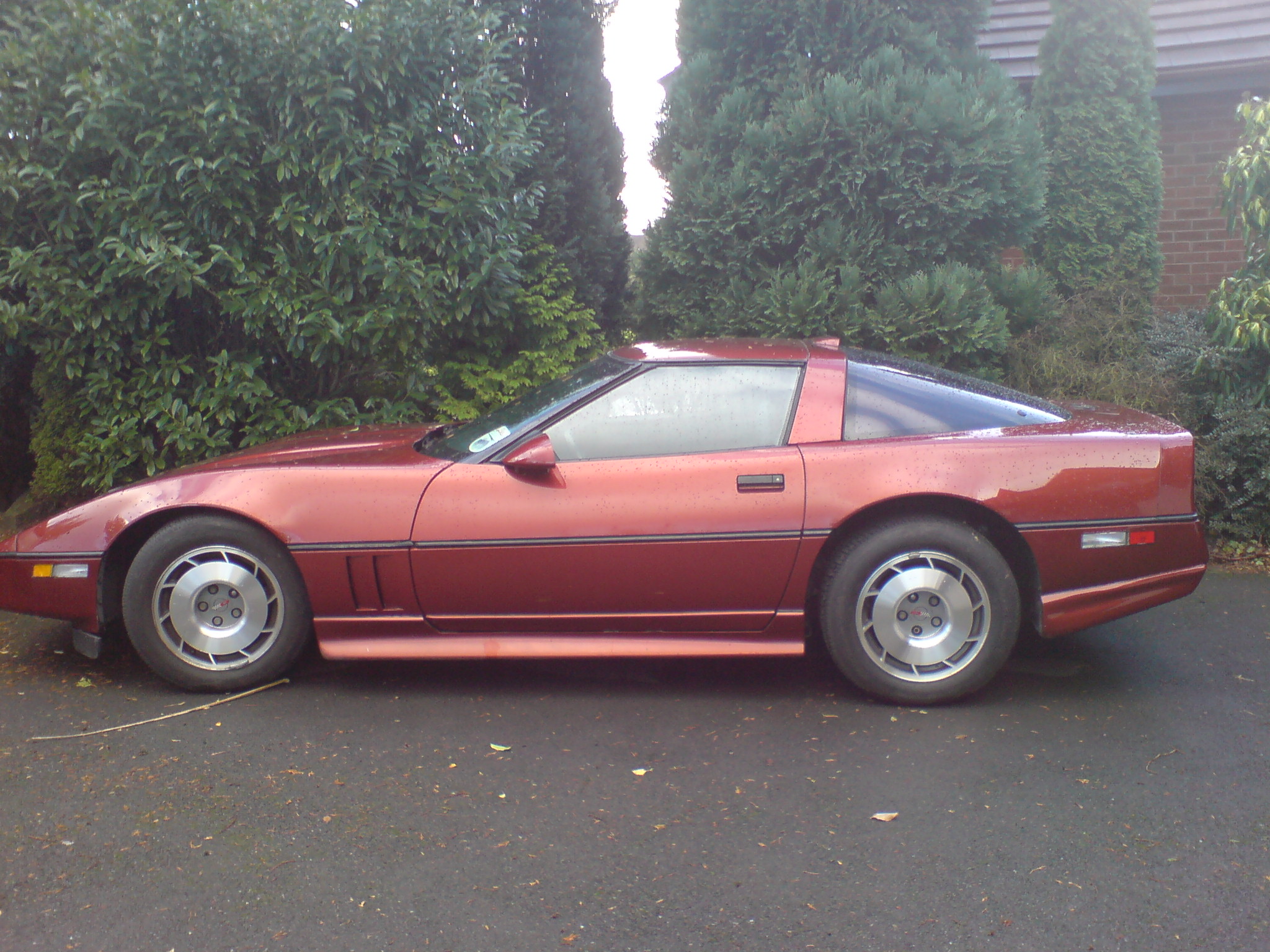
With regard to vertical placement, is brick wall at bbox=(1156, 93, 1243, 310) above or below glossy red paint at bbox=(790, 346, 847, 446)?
above

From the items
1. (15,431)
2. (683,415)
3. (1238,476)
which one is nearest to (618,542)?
(683,415)

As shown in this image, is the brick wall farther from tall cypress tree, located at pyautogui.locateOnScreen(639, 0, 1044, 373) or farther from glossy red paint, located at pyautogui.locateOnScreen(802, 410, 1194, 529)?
glossy red paint, located at pyautogui.locateOnScreen(802, 410, 1194, 529)

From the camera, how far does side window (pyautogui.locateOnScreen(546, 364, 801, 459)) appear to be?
4043 millimetres

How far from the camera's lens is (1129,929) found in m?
2.49

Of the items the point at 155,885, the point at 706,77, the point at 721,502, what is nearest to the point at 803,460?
the point at 721,502

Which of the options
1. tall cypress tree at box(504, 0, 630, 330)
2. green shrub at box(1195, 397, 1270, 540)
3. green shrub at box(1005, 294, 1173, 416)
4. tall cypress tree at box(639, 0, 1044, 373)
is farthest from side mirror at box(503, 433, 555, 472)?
green shrub at box(1005, 294, 1173, 416)

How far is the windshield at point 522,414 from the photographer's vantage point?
4141 mm

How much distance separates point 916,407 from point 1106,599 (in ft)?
3.25

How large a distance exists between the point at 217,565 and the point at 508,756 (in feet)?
4.52

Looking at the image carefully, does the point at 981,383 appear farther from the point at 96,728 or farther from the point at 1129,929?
the point at 96,728

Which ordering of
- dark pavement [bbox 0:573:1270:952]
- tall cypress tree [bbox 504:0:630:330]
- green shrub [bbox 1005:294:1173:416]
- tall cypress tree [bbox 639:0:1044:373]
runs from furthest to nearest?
1. tall cypress tree [bbox 504:0:630:330]
2. tall cypress tree [bbox 639:0:1044:373]
3. green shrub [bbox 1005:294:1173:416]
4. dark pavement [bbox 0:573:1270:952]

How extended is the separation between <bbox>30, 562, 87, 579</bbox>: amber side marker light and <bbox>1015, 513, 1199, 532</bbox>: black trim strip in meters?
3.48

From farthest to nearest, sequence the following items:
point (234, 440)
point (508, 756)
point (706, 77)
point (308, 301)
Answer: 1. point (706, 77)
2. point (234, 440)
3. point (308, 301)
4. point (508, 756)

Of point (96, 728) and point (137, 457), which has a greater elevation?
point (137, 457)
